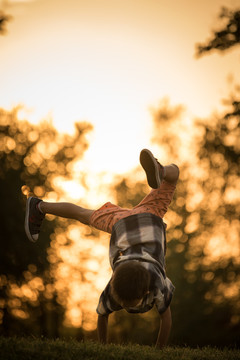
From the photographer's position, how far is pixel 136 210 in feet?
19.0

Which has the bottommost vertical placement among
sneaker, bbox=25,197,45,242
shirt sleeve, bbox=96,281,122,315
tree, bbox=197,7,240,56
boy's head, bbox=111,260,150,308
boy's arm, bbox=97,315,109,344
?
boy's arm, bbox=97,315,109,344

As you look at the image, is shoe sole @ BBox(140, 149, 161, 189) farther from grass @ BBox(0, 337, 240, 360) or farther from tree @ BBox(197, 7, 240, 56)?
tree @ BBox(197, 7, 240, 56)

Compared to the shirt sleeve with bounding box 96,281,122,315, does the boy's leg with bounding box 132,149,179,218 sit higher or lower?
higher

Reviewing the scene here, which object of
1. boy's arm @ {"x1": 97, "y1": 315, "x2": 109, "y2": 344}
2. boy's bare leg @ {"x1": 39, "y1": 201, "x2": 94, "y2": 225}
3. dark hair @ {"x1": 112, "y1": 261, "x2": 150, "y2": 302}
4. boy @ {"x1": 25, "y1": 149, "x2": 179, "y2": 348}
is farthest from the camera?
boy's bare leg @ {"x1": 39, "y1": 201, "x2": 94, "y2": 225}

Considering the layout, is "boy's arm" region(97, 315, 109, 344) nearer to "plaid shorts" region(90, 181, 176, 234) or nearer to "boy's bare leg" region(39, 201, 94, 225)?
"plaid shorts" region(90, 181, 176, 234)

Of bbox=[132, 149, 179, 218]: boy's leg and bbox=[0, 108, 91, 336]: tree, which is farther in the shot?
bbox=[0, 108, 91, 336]: tree

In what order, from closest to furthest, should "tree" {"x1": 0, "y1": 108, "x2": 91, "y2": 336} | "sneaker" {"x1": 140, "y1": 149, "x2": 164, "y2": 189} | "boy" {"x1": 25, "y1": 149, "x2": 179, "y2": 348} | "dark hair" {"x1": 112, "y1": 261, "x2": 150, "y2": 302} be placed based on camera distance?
1. "dark hair" {"x1": 112, "y1": 261, "x2": 150, "y2": 302}
2. "boy" {"x1": 25, "y1": 149, "x2": 179, "y2": 348}
3. "sneaker" {"x1": 140, "y1": 149, "x2": 164, "y2": 189}
4. "tree" {"x1": 0, "y1": 108, "x2": 91, "y2": 336}

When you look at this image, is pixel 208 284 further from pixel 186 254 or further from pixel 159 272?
pixel 159 272

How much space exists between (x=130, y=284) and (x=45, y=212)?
237 centimetres

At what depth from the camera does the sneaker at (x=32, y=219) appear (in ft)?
21.6

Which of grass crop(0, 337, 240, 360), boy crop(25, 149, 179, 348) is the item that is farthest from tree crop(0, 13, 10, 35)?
grass crop(0, 337, 240, 360)

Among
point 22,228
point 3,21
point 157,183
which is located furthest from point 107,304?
point 22,228

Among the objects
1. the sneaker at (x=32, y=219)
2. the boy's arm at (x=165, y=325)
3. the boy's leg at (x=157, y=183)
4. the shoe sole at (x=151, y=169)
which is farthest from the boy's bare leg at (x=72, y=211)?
the boy's arm at (x=165, y=325)

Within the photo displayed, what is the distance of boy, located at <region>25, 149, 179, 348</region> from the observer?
4719 mm
